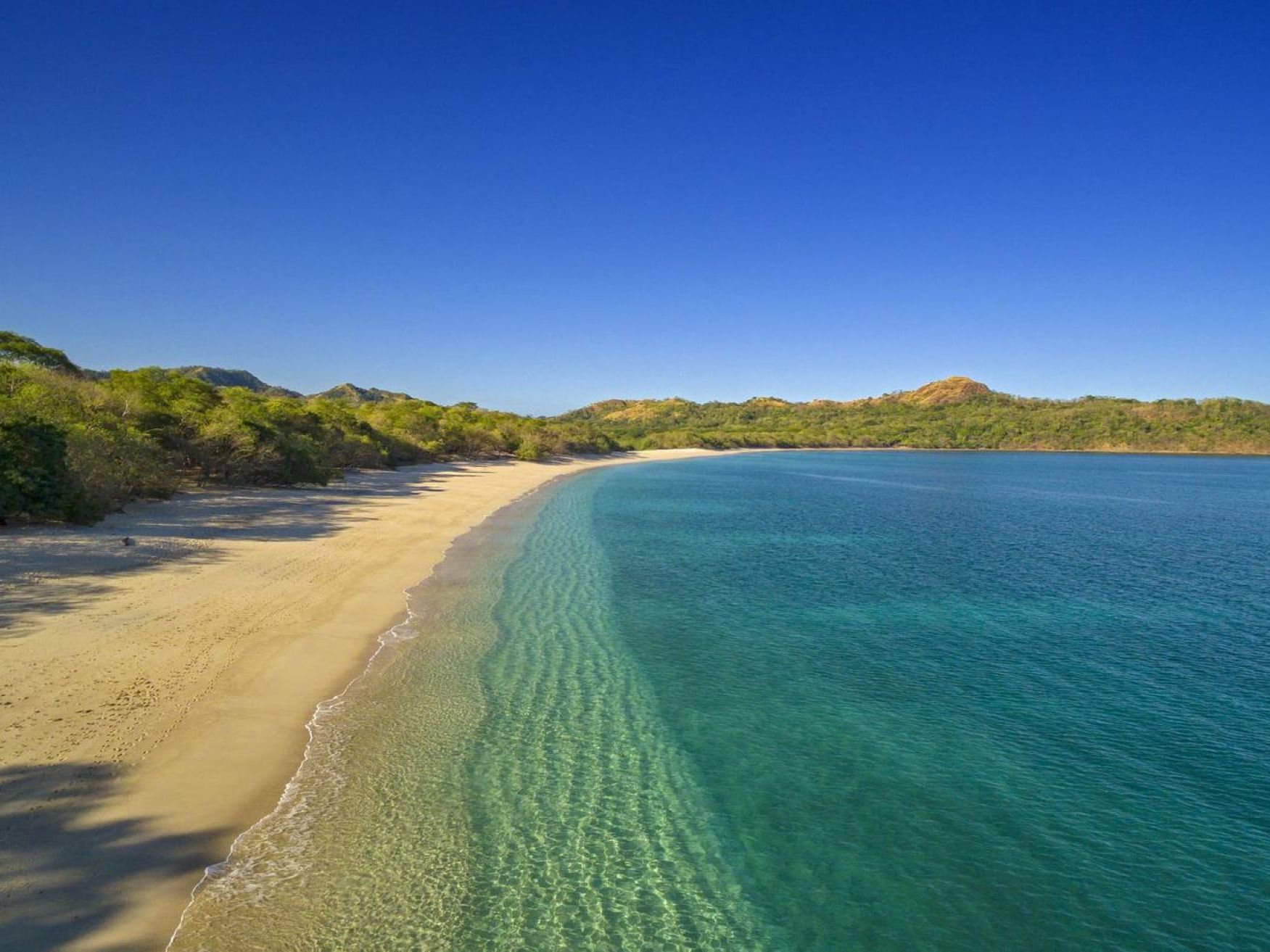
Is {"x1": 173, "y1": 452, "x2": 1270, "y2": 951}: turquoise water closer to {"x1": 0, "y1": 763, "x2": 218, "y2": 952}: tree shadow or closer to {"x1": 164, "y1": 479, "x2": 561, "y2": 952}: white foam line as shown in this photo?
{"x1": 164, "y1": 479, "x2": 561, "y2": 952}: white foam line

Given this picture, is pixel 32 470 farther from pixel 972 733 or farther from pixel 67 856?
pixel 972 733

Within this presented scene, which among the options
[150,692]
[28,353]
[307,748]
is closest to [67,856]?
[307,748]

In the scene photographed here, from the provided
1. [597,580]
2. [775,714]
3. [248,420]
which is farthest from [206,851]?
[248,420]

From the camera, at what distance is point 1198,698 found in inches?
445

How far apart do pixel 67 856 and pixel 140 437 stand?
2237 cm

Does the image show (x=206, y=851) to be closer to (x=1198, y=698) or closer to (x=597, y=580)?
(x=597, y=580)

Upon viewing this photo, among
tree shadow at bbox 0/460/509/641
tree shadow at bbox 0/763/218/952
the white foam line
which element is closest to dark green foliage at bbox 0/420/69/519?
tree shadow at bbox 0/460/509/641

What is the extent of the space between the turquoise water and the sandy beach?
0.55m

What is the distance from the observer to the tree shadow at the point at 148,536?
496 inches

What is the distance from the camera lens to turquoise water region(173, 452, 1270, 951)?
5945mm

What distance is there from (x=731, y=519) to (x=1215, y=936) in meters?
28.7

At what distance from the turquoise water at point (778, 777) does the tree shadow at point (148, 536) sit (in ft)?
20.8

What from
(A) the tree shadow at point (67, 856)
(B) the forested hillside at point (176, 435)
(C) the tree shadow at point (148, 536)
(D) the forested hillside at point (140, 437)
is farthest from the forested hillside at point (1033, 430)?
(A) the tree shadow at point (67, 856)

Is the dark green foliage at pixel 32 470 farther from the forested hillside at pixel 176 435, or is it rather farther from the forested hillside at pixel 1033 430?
the forested hillside at pixel 1033 430
